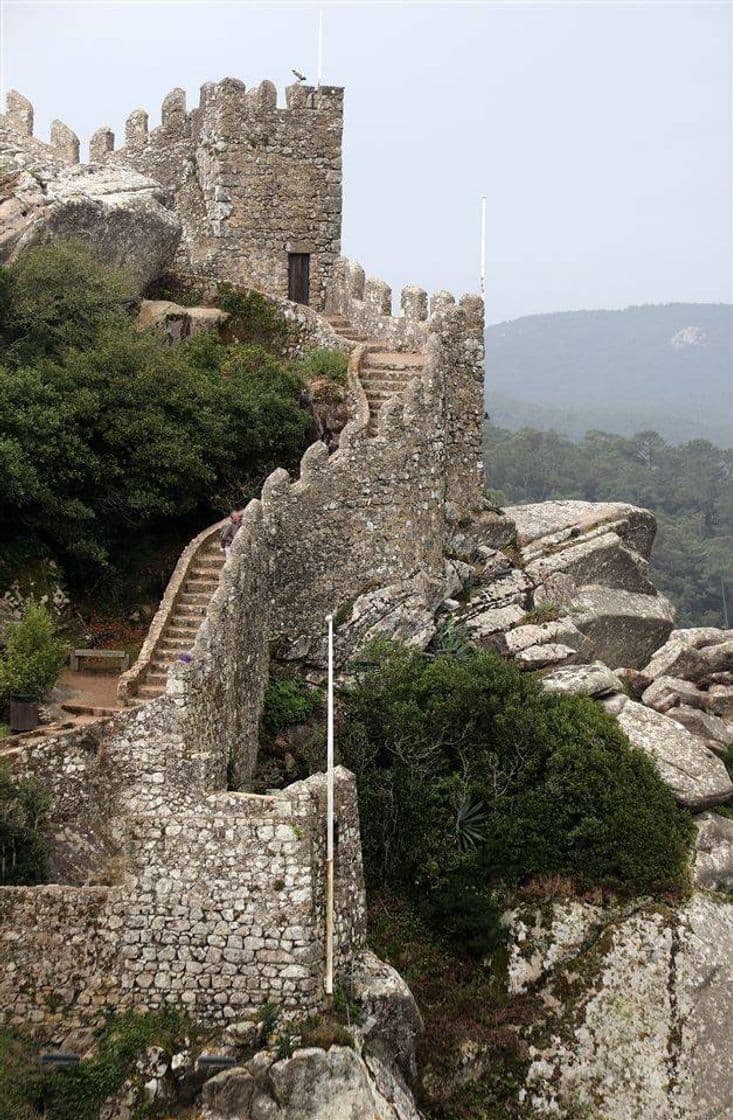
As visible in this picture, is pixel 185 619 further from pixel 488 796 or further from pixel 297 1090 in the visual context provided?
pixel 297 1090

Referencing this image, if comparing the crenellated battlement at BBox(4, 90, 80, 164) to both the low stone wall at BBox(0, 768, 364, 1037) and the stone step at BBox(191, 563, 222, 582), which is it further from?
the low stone wall at BBox(0, 768, 364, 1037)

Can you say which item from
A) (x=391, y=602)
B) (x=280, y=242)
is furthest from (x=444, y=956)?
(x=280, y=242)

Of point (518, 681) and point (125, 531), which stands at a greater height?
point (125, 531)

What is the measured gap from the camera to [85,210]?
3400 centimetres

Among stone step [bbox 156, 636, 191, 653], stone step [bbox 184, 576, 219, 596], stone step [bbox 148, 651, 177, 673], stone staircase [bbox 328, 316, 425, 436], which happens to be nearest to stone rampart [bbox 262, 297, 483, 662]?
stone staircase [bbox 328, 316, 425, 436]

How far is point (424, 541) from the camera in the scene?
102 ft

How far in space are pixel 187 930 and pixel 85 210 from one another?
55.9ft

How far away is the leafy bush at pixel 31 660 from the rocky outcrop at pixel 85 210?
10022 mm

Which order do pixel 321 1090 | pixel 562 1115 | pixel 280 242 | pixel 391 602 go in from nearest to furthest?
pixel 321 1090
pixel 562 1115
pixel 391 602
pixel 280 242

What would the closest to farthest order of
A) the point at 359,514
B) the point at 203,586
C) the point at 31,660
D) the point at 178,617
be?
the point at 31,660 < the point at 178,617 < the point at 203,586 < the point at 359,514

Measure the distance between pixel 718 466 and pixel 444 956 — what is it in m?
96.1

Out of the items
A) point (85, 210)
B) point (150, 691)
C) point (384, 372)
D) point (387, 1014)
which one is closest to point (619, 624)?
point (384, 372)

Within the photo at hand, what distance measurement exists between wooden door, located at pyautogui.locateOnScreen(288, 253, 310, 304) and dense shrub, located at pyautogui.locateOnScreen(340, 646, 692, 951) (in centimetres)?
1290

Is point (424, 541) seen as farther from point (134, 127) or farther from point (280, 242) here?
point (134, 127)
